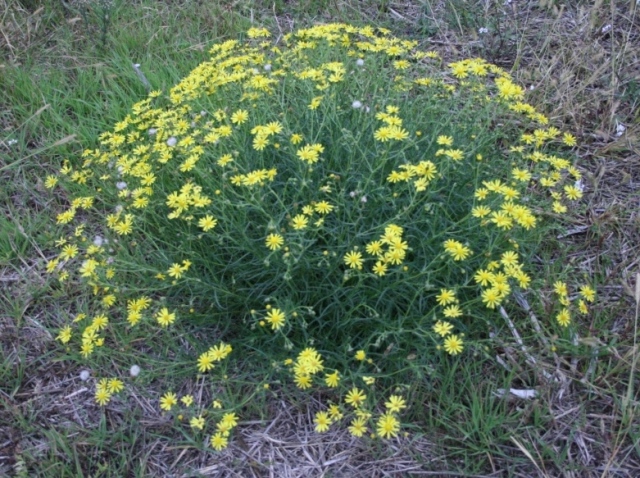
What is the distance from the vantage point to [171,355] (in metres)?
2.67

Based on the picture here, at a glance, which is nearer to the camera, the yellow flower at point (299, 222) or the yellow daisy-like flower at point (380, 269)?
the yellow daisy-like flower at point (380, 269)

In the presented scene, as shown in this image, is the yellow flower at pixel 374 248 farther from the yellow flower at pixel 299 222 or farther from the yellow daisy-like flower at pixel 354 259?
the yellow flower at pixel 299 222

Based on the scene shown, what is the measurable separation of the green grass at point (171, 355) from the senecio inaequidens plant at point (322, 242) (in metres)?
0.11

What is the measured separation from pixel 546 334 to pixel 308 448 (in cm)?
104

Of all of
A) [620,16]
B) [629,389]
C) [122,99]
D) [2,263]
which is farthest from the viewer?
[620,16]

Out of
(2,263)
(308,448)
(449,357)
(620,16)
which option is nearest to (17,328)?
(2,263)

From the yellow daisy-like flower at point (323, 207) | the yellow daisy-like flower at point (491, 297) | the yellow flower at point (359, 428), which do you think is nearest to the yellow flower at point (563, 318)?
the yellow daisy-like flower at point (491, 297)

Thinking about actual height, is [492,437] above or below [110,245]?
below

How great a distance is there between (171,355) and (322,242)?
77 cm

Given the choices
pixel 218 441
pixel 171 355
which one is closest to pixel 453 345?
pixel 218 441

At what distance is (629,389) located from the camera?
7.45 feet

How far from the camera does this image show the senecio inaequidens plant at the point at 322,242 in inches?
91.7

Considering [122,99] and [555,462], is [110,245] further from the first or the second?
[555,462]

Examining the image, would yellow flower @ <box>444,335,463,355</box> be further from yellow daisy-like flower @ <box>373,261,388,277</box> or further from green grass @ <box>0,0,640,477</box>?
yellow daisy-like flower @ <box>373,261,388,277</box>
